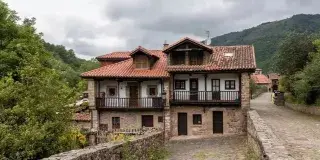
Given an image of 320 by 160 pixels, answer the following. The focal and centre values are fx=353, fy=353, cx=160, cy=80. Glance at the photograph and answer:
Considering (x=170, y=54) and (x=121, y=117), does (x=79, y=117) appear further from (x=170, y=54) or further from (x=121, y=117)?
(x=170, y=54)

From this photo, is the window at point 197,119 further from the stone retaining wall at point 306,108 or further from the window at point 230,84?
the stone retaining wall at point 306,108

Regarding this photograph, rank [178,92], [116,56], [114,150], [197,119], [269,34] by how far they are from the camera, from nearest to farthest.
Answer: [114,150] → [197,119] → [178,92] → [116,56] → [269,34]

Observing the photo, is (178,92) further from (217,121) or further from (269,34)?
(269,34)

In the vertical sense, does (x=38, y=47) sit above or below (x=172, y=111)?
above

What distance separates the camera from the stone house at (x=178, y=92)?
26.2 m

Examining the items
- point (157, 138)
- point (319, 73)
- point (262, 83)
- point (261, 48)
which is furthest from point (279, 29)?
point (157, 138)

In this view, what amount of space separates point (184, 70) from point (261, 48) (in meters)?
83.0

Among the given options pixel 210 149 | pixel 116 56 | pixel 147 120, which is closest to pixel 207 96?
pixel 147 120

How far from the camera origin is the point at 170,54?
2731cm

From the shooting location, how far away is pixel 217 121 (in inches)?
1046

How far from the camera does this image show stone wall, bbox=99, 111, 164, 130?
27203 mm

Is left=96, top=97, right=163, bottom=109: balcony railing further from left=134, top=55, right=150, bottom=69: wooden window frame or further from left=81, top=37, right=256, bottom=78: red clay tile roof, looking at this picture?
left=134, top=55, right=150, bottom=69: wooden window frame

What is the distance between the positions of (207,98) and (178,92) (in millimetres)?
2282

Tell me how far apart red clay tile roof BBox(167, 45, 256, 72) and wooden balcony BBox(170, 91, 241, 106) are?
1891mm
